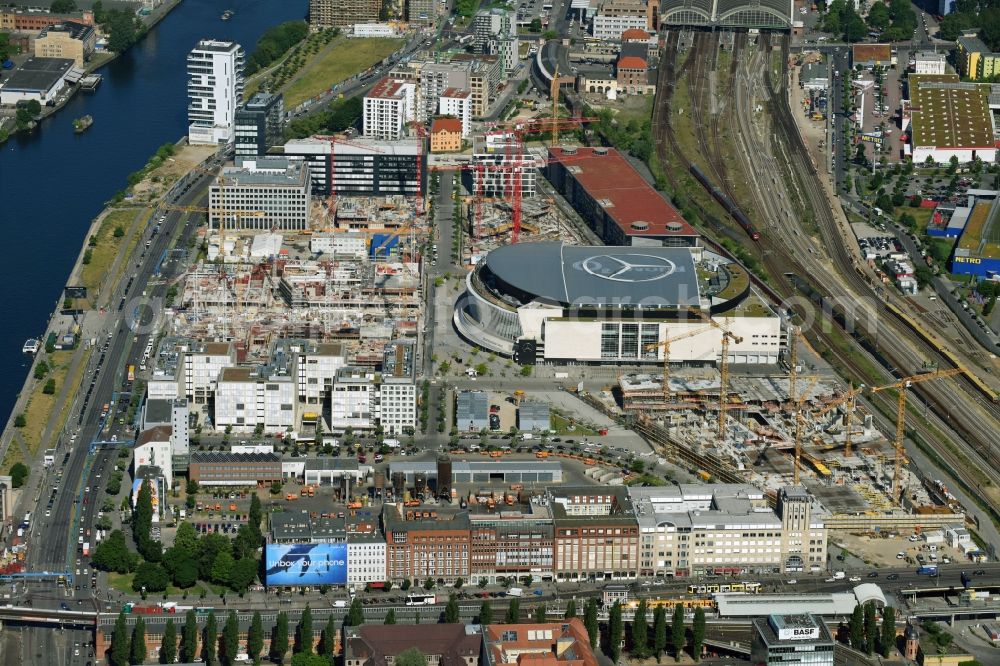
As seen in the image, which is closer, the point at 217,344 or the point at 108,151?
the point at 217,344

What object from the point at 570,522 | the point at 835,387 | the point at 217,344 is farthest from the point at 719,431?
the point at 217,344

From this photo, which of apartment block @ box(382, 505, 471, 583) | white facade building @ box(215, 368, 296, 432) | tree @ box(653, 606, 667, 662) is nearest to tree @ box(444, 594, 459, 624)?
apartment block @ box(382, 505, 471, 583)

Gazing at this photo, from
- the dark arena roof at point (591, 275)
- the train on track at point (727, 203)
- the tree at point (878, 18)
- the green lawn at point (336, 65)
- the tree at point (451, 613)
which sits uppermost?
the tree at point (878, 18)

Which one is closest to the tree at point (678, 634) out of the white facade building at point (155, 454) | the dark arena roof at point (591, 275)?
the white facade building at point (155, 454)

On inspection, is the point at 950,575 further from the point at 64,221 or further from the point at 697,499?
the point at 64,221

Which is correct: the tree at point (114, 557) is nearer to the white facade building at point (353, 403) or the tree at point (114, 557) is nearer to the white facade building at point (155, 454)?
the white facade building at point (155, 454)
